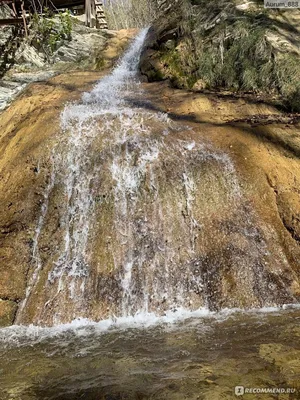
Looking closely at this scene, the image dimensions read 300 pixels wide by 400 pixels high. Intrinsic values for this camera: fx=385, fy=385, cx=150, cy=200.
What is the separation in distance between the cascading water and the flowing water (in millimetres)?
19

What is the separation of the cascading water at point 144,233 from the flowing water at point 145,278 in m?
0.02

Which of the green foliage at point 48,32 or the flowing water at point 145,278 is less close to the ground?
the green foliage at point 48,32

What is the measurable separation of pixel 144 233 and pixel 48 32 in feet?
30.9

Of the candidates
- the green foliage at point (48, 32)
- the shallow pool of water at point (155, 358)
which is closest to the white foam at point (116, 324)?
the shallow pool of water at point (155, 358)

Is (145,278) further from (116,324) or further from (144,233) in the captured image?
(116,324)

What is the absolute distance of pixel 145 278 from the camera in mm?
6031

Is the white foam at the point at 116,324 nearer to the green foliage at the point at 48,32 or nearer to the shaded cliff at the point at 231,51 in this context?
the shaded cliff at the point at 231,51

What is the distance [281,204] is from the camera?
666cm

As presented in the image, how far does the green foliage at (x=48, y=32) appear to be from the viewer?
41.4 ft

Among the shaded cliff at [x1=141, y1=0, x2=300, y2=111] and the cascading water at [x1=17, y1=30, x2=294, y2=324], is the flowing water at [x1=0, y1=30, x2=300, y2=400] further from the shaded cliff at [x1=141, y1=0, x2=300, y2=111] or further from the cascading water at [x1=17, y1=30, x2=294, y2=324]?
the shaded cliff at [x1=141, y1=0, x2=300, y2=111]

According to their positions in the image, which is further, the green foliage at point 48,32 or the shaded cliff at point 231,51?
the green foliage at point 48,32

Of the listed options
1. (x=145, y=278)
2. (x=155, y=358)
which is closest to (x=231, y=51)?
(x=145, y=278)

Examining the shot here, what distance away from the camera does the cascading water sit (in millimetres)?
5785

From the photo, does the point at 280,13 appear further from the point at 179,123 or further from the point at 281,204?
the point at 281,204
